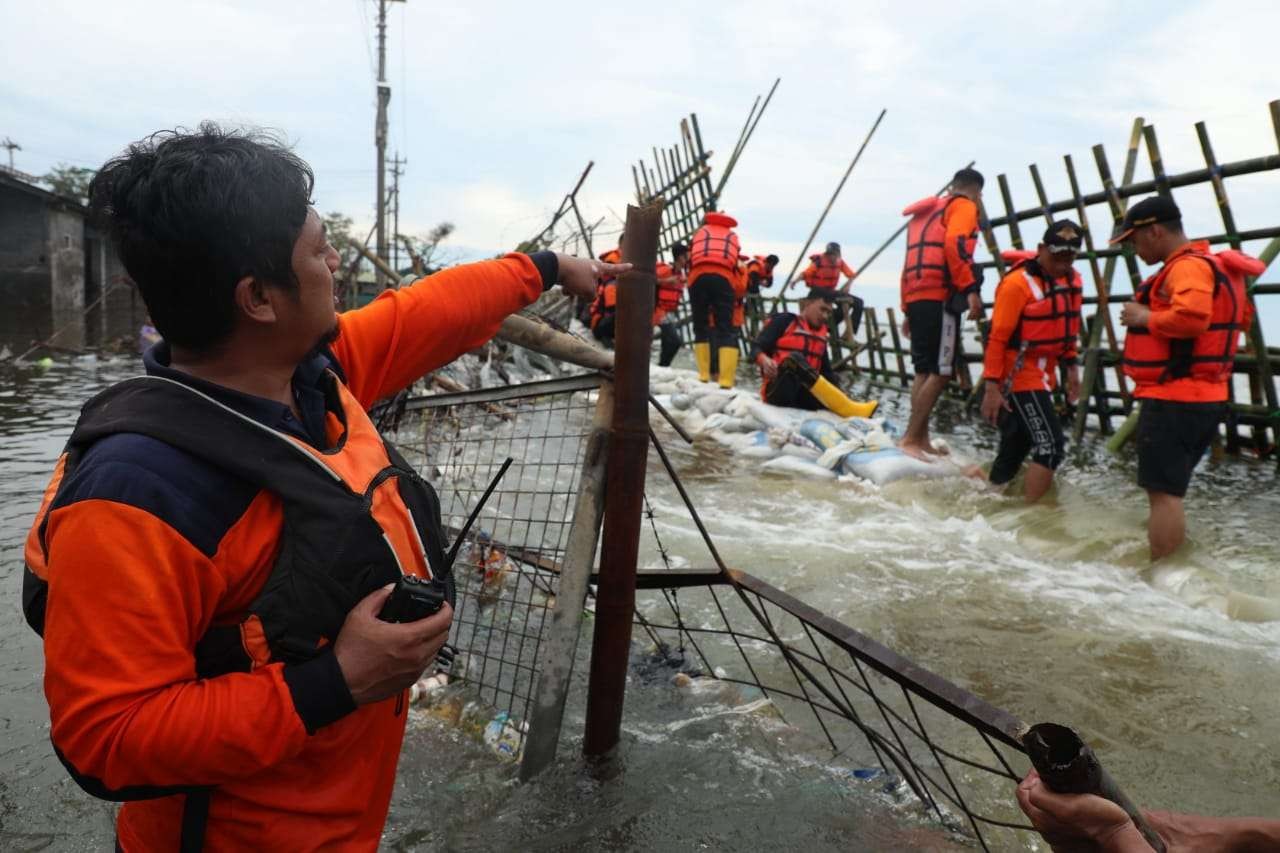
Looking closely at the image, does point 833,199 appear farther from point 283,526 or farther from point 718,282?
point 283,526

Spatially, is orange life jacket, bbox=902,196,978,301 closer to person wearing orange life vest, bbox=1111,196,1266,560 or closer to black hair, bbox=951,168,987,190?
black hair, bbox=951,168,987,190

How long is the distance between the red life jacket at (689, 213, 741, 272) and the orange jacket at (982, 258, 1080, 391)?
410 centimetres

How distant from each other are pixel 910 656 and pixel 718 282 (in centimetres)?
642

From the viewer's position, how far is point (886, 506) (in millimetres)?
5258

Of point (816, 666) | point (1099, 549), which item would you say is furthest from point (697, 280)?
point (816, 666)

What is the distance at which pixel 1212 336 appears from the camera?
388cm

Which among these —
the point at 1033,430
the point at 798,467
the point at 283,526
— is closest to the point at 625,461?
the point at 283,526

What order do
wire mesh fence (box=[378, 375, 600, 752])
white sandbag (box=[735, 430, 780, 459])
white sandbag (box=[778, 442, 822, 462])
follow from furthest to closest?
white sandbag (box=[735, 430, 780, 459]) < white sandbag (box=[778, 442, 822, 462]) < wire mesh fence (box=[378, 375, 600, 752])

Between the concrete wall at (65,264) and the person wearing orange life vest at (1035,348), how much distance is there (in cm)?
1759

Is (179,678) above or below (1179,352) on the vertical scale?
below

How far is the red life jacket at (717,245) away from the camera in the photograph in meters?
9.01

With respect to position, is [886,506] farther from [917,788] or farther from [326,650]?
[326,650]

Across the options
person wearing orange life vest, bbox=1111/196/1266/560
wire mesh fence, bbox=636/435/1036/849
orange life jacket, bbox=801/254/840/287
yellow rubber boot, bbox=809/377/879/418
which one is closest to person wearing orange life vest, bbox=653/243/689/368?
orange life jacket, bbox=801/254/840/287

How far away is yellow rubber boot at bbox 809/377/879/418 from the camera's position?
7297 mm
